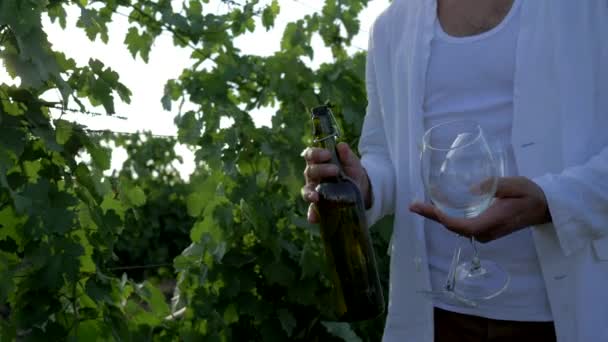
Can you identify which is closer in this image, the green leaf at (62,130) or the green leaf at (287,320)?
the green leaf at (62,130)

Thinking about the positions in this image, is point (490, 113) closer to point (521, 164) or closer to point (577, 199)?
point (521, 164)

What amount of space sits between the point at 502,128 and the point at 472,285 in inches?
13.0

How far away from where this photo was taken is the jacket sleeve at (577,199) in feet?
6.93

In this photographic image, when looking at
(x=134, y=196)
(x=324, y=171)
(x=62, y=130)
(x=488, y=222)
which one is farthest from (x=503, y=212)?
(x=134, y=196)

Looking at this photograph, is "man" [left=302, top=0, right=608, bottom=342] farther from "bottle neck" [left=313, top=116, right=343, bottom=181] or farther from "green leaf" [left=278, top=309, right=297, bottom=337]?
"green leaf" [left=278, top=309, right=297, bottom=337]

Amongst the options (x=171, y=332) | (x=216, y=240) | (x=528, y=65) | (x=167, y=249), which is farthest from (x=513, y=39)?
(x=167, y=249)

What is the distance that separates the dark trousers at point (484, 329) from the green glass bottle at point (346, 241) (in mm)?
147

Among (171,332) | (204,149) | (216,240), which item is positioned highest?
(204,149)

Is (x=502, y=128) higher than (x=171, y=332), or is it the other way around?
(x=502, y=128)

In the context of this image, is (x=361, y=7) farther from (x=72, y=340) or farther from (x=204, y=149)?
(x=72, y=340)

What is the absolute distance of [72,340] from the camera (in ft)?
10.4

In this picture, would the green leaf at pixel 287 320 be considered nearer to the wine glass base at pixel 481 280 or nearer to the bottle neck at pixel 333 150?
the bottle neck at pixel 333 150

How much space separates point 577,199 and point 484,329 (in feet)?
1.13

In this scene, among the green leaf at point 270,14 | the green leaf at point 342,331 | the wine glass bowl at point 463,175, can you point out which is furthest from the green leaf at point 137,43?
the wine glass bowl at point 463,175
